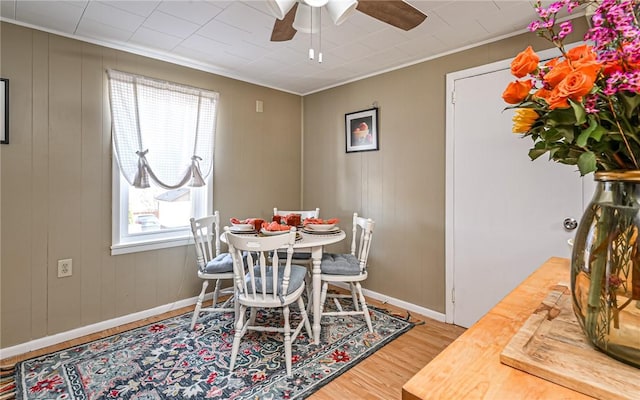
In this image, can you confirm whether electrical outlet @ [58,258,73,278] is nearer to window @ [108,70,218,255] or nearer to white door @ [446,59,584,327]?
window @ [108,70,218,255]

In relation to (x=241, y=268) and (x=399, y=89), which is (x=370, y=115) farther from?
(x=241, y=268)

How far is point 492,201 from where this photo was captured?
2436 millimetres

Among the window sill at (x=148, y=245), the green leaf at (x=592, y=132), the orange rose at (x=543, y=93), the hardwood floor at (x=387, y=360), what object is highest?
the orange rose at (x=543, y=93)

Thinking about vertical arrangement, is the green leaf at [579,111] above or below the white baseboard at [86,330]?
above

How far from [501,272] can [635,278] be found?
6.97 ft

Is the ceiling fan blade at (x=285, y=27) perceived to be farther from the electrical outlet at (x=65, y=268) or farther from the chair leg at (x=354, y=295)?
the electrical outlet at (x=65, y=268)

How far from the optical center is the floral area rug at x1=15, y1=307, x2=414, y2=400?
1820 mm

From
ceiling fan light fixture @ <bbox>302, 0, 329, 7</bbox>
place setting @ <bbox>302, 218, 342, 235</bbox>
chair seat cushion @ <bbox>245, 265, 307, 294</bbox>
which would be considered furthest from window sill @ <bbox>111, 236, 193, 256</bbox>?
ceiling fan light fixture @ <bbox>302, 0, 329, 7</bbox>

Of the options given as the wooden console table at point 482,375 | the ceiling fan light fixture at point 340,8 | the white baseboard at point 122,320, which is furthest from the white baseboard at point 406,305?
the ceiling fan light fixture at point 340,8

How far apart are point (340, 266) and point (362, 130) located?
153 cm

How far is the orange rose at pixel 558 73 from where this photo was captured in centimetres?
53

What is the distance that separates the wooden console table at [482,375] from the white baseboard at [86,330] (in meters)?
2.86

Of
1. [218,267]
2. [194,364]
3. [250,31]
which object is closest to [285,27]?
[250,31]

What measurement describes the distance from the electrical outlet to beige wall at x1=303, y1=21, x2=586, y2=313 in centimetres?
244
